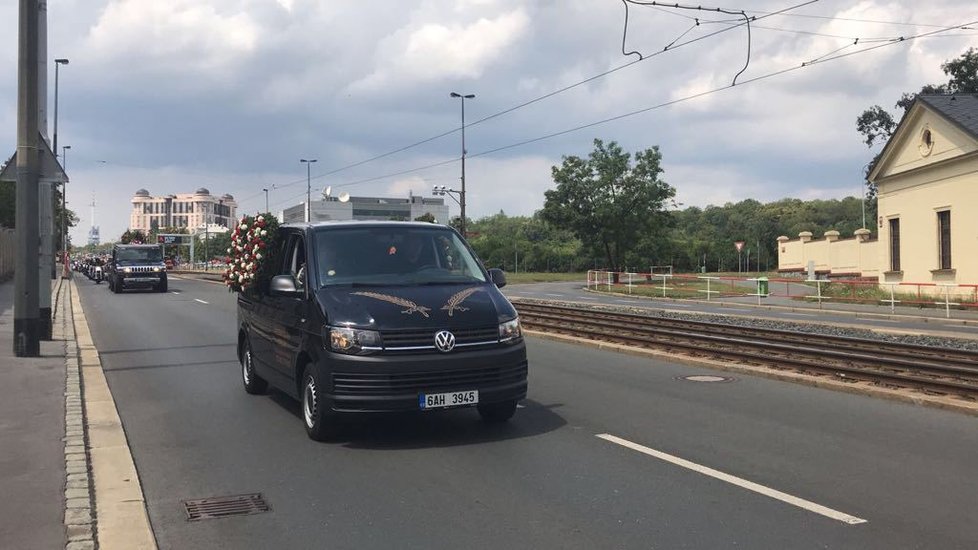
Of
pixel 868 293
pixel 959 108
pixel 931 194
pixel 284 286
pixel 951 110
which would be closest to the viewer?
pixel 284 286

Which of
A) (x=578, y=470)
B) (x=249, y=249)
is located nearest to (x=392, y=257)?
(x=249, y=249)

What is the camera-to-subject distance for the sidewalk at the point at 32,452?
472 centimetres

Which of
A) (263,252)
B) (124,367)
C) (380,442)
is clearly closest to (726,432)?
(380,442)

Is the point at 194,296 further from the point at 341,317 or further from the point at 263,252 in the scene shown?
the point at 341,317

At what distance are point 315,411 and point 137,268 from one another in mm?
31657

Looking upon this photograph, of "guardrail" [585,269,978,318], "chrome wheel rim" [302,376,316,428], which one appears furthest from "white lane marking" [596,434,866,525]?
"guardrail" [585,269,978,318]

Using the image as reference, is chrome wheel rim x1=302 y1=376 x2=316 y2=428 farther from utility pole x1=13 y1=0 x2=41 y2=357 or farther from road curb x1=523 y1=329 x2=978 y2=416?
utility pole x1=13 y1=0 x2=41 y2=357

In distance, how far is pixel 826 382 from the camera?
1024cm

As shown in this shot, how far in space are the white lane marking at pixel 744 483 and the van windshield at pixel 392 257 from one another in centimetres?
208

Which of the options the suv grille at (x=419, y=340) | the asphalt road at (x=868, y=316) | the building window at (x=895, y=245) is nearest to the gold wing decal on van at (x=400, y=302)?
the suv grille at (x=419, y=340)

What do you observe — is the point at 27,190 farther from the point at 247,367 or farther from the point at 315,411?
the point at 315,411

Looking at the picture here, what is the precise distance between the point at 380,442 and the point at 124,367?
6.76 meters

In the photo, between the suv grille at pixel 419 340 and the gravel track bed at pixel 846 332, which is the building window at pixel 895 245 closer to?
the gravel track bed at pixel 846 332

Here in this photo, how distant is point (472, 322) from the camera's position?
6828 mm
